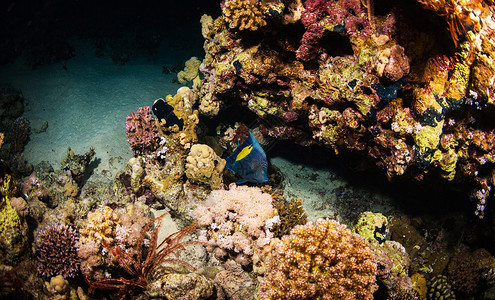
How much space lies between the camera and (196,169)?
4348mm

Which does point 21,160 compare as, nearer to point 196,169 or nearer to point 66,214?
point 66,214

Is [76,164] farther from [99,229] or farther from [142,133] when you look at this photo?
[99,229]

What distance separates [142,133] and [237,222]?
2850 millimetres

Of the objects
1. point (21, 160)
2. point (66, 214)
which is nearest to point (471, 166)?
point (66, 214)

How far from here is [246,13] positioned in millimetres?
3705

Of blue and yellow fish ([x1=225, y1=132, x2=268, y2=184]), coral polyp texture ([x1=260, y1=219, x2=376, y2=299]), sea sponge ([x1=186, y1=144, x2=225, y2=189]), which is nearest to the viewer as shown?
coral polyp texture ([x1=260, y1=219, x2=376, y2=299])

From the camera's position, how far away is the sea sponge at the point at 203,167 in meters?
4.35

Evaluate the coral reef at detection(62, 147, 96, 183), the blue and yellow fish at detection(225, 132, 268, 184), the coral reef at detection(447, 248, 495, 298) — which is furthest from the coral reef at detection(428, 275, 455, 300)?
the coral reef at detection(62, 147, 96, 183)

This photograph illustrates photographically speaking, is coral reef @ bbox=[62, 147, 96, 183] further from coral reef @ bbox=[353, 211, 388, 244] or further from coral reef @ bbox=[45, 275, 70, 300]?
coral reef @ bbox=[353, 211, 388, 244]

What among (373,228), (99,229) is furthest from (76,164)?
(373,228)

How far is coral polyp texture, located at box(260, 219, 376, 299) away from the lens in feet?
8.82

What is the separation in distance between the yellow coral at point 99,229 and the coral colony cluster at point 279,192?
16 millimetres

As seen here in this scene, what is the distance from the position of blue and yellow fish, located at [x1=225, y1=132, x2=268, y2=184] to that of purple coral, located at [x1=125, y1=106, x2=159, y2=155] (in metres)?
2.13

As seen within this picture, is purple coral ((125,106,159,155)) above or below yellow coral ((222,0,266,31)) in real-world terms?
below
